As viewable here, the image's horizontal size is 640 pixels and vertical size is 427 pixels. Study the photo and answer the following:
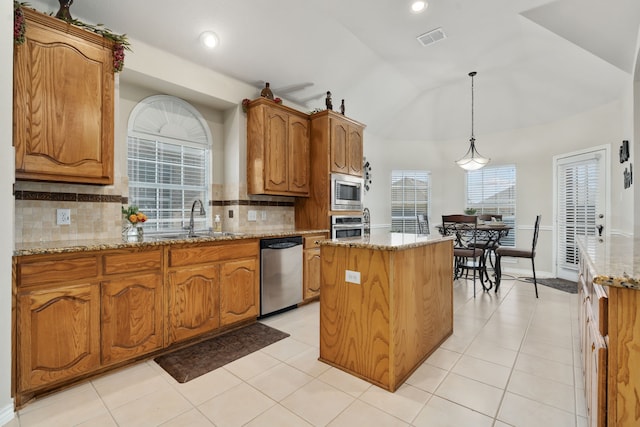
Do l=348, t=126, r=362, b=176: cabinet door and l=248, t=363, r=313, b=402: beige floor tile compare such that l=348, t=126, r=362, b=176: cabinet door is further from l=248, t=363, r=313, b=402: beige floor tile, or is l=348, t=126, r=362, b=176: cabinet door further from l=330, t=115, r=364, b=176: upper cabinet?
l=248, t=363, r=313, b=402: beige floor tile

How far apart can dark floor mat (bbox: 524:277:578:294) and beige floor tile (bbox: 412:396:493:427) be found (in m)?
3.61

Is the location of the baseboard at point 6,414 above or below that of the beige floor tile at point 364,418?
above

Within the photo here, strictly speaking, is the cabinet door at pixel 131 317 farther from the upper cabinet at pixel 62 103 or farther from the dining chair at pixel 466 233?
the dining chair at pixel 466 233

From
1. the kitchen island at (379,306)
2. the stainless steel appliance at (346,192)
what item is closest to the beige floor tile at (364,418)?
the kitchen island at (379,306)

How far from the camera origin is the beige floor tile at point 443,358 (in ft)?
7.34

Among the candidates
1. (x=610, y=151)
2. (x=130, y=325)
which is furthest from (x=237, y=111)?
(x=610, y=151)

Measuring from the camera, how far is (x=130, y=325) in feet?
7.14

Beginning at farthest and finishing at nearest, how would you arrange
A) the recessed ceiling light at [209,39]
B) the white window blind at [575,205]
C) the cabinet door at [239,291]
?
the white window blind at [575,205] < the recessed ceiling light at [209,39] < the cabinet door at [239,291]

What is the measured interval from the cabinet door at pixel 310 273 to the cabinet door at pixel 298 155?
2.83 ft

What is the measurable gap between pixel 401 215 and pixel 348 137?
2.61 m

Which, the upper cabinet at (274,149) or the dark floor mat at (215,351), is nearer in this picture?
the dark floor mat at (215,351)

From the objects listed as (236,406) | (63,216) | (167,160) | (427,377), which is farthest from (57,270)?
(427,377)

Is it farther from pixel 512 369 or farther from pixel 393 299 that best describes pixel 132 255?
pixel 512 369

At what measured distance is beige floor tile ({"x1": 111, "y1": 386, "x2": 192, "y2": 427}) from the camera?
5.44 feet
